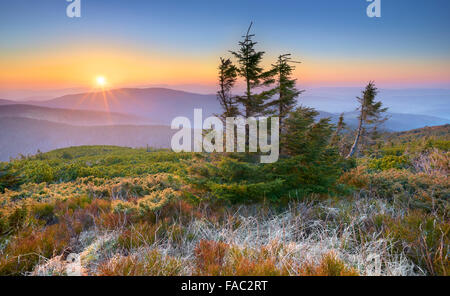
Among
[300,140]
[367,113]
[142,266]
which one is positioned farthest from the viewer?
[367,113]

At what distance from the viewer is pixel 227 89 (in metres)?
5.00

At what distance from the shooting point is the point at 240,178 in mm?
4582

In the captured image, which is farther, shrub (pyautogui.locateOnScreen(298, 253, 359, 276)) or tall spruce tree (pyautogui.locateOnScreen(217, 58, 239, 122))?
tall spruce tree (pyautogui.locateOnScreen(217, 58, 239, 122))

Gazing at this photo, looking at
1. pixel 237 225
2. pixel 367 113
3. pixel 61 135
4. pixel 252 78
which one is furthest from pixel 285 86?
pixel 61 135

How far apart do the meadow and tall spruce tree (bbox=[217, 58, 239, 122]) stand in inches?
45.5

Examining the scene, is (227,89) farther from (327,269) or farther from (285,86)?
(327,269)

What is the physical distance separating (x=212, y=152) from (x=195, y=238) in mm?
2199

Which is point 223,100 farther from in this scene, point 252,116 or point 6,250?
point 6,250

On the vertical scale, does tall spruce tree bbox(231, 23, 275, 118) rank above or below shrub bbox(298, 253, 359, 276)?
above

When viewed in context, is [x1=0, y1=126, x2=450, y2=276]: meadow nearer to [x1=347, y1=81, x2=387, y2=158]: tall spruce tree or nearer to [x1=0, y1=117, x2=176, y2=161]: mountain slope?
[x1=347, y1=81, x2=387, y2=158]: tall spruce tree

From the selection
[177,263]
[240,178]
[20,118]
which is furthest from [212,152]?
[20,118]

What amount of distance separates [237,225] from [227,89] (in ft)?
11.1

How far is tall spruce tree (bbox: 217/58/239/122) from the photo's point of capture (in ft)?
15.9

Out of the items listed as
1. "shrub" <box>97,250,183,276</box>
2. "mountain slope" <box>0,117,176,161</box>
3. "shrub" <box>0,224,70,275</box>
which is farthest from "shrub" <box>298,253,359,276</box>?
"mountain slope" <box>0,117,176,161</box>
